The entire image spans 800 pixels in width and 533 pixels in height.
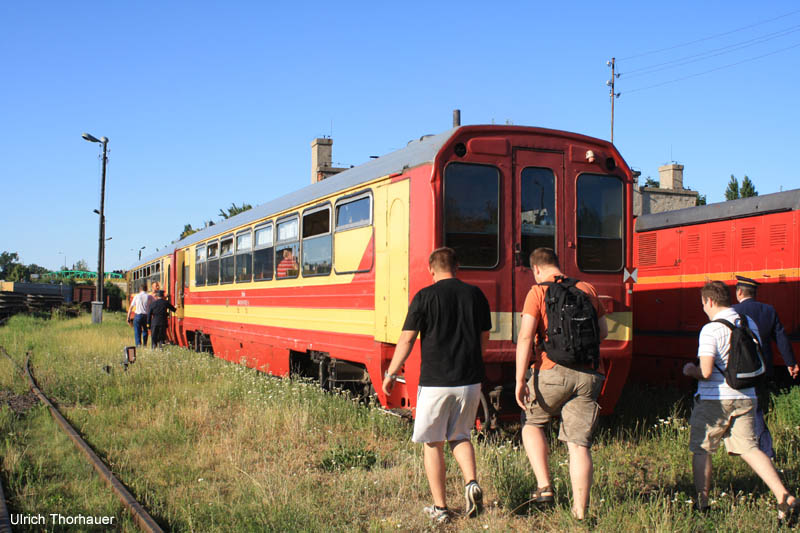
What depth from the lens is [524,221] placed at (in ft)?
25.0

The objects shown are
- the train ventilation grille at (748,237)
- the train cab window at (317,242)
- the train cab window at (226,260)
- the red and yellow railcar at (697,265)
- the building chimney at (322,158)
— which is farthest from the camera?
the building chimney at (322,158)

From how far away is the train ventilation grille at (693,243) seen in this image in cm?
1141

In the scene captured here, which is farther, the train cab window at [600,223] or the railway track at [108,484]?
the train cab window at [600,223]

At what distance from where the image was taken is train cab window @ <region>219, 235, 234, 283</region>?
14508 mm

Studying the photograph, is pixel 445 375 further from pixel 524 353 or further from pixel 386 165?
pixel 386 165

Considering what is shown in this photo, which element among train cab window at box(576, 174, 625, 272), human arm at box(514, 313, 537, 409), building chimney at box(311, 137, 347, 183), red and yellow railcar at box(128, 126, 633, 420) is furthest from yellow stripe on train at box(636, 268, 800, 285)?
building chimney at box(311, 137, 347, 183)

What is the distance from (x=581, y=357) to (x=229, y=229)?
1116 centimetres

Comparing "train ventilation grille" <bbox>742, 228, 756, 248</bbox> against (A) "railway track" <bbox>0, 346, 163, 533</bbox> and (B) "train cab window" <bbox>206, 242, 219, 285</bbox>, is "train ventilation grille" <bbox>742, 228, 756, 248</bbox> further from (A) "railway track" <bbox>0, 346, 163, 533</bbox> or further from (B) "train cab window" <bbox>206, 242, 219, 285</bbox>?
(B) "train cab window" <bbox>206, 242, 219, 285</bbox>

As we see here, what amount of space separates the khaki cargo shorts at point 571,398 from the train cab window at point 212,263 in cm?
1166

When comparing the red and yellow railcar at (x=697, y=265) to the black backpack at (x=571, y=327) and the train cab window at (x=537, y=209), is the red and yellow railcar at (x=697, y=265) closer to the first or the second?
the train cab window at (x=537, y=209)

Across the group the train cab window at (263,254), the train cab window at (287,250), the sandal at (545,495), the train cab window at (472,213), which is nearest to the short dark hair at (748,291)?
the train cab window at (472,213)

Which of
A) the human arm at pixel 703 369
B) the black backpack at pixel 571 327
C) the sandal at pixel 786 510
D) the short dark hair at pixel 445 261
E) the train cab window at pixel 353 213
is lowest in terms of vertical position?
the sandal at pixel 786 510

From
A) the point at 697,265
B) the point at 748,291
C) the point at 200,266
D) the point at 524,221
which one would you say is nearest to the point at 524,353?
the point at 524,221

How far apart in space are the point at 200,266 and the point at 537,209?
37.5ft
